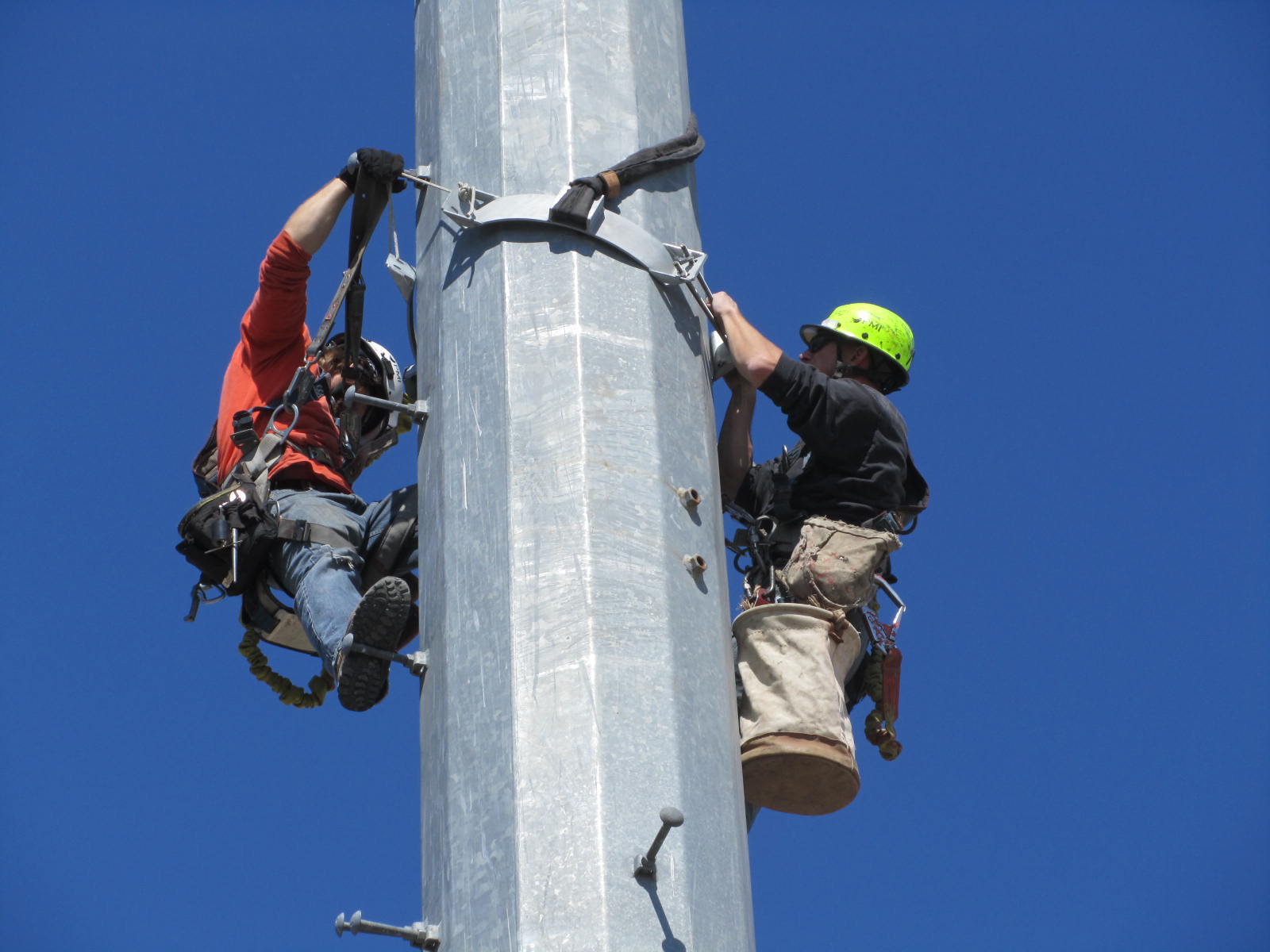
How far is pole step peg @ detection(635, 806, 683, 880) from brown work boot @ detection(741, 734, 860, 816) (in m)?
1.29

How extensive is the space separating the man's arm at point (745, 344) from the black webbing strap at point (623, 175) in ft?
1.70

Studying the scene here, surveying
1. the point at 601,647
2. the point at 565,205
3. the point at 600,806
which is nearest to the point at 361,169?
the point at 565,205

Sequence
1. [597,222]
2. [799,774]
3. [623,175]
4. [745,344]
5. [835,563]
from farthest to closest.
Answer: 1. [835,563]
2. [745,344]
3. [799,774]
4. [623,175]
5. [597,222]

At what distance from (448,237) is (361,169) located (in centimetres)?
89

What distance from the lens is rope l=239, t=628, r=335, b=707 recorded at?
7.90 meters

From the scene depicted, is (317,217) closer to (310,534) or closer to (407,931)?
(310,534)

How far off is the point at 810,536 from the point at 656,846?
104 inches

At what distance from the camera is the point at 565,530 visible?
5.21 meters

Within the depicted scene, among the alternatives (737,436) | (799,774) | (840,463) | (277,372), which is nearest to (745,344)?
(737,436)

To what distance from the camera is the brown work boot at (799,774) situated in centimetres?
611

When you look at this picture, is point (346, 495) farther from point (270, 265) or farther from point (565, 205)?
point (565, 205)

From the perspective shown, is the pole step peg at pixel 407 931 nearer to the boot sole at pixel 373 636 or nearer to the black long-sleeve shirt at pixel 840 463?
the boot sole at pixel 373 636

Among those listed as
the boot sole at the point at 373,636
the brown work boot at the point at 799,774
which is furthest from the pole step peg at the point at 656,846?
the boot sole at the point at 373,636

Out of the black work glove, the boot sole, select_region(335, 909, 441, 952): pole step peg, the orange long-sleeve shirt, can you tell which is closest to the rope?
the orange long-sleeve shirt
